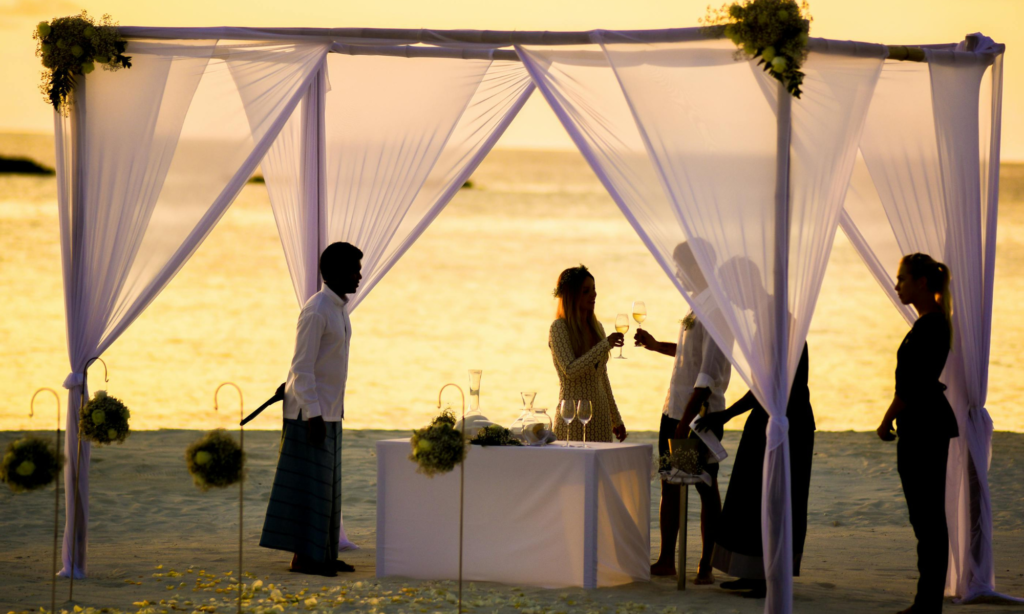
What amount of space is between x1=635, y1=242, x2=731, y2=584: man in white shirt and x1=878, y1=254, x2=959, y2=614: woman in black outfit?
853mm

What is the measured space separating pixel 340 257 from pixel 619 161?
143 cm

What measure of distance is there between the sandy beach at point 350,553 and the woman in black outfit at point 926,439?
0.45 meters

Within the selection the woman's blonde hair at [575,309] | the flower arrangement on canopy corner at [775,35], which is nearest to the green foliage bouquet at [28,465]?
the woman's blonde hair at [575,309]

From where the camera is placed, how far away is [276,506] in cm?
562

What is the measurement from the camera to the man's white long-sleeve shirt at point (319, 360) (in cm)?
545

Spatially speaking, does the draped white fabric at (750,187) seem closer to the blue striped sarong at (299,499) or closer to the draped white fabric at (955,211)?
the draped white fabric at (955,211)

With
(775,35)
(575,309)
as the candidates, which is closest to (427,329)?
(575,309)

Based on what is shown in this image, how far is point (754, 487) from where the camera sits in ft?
17.5

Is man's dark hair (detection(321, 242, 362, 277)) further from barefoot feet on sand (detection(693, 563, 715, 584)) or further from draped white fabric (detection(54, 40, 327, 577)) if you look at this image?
barefoot feet on sand (detection(693, 563, 715, 584))

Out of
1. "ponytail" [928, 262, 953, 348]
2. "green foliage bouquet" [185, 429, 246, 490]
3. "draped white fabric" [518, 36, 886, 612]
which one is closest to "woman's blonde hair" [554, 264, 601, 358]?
"draped white fabric" [518, 36, 886, 612]

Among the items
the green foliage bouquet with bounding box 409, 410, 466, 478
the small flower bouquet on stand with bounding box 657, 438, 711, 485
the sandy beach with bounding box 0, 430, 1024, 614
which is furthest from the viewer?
the small flower bouquet on stand with bounding box 657, 438, 711, 485

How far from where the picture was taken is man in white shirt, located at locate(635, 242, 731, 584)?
17.9 ft

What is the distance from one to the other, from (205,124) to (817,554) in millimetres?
4145

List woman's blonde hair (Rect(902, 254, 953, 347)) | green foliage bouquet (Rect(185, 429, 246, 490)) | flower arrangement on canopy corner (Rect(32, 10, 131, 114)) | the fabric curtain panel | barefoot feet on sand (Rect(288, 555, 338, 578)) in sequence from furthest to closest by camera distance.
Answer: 1. the fabric curtain panel
2. barefoot feet on sand (Rect(288, 555, 338, 578))
3. flower arrangement on canopy corner (Rect(32, 10, 131, 114))
4. woman's blonde hair (Rect(902, 254, 953, 347))
5. green foliage bouquet (Rect(185, 429, 246, 490))
